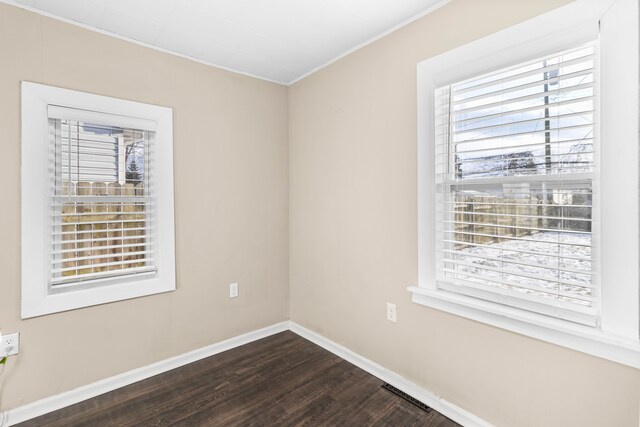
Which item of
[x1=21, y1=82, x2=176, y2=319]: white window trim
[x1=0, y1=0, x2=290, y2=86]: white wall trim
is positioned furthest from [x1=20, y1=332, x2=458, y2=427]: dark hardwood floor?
[x1=0, y1=0, x2=290, y2=86]: white wall trim

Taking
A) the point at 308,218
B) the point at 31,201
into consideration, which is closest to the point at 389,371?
the point at 308,218

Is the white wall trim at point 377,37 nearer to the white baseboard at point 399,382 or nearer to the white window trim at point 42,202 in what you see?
the white window trim at point 42,202

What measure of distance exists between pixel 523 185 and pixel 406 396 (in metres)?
1.45

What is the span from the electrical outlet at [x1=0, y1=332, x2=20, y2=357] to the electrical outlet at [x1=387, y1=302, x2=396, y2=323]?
2.27 meters

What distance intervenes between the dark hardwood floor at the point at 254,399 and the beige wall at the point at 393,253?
0.77 feet

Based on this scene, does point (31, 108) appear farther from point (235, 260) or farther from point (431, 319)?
point (431, 319)

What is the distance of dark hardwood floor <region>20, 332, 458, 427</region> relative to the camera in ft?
6.18

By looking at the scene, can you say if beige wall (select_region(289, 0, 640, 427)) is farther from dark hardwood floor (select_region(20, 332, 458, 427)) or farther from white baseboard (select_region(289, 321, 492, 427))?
dark hardwood floor (select_region(20, 332, 458, 427))

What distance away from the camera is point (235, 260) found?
2.82 meters

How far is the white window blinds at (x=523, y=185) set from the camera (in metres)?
1.45

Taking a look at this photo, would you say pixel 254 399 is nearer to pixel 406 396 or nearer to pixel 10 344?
pixel 406 396

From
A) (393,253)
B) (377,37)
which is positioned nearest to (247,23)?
(377,37)

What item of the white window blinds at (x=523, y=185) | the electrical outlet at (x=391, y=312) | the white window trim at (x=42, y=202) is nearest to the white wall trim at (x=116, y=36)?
the white window trim at (x=42, y=202)

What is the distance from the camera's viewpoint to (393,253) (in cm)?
222
